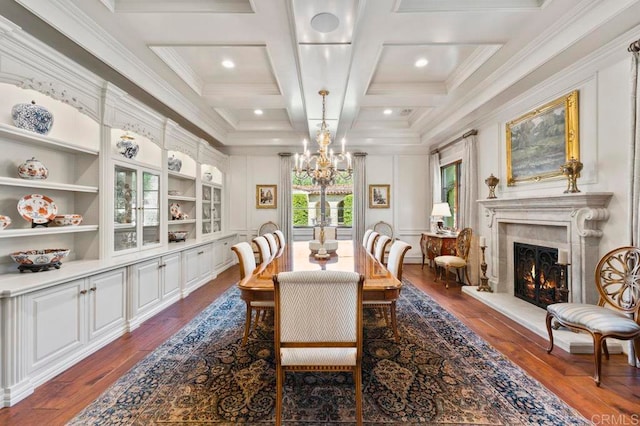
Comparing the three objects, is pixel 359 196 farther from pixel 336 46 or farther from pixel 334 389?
pixel 334 389

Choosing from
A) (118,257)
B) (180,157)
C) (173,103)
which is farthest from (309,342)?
(180,157)

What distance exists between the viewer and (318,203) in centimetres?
699

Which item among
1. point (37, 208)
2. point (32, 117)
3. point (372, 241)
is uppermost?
point (32, 117)

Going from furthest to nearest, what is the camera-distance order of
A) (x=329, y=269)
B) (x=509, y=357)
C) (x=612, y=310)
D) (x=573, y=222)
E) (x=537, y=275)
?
(x=537, y=275)
(x=573, y=222)
(x=329, y=269)
(x=509, y=357)
(x=612, y=310)

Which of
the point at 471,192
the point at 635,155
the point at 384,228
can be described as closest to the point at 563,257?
the point at 635,155

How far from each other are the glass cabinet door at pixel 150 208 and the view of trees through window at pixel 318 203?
3.56 meters

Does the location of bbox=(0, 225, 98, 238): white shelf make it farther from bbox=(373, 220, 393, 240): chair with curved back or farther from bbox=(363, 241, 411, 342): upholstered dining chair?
A: bbox=(373, 220, 393, 240): chair with curved back

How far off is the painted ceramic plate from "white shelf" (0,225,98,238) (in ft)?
0.30

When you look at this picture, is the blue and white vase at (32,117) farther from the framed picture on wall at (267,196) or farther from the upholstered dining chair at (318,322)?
the framed picture on wall at (267,196)

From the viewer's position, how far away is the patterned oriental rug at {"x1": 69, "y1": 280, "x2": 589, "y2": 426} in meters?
1.66

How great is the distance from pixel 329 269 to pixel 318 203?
15.2 feet

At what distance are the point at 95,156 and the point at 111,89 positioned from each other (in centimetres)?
68

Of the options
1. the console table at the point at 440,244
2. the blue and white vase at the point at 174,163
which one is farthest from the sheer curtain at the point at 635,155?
the blue and white vase at the point at 174,163

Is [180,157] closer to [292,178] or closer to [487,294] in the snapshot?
[292,178]
